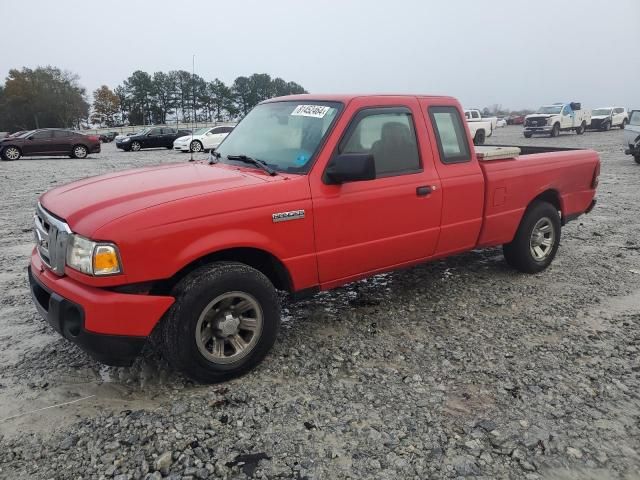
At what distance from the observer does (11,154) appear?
22375 mm

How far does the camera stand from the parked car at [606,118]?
1378 inches

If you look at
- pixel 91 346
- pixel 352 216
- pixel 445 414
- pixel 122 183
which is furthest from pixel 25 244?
pixel 445 414

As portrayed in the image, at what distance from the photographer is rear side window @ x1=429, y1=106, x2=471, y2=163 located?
14.3ft

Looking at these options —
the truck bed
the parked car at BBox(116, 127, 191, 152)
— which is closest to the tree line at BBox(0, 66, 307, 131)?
the parked car at BBox(116, 127, 191, 152)

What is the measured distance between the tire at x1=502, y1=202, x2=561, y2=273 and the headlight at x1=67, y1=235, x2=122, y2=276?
4043 mm

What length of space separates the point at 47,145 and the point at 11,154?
1.53 meters

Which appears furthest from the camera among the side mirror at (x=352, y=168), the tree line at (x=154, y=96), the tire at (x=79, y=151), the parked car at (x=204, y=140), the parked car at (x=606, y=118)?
the tree line at (x=154, y=96)

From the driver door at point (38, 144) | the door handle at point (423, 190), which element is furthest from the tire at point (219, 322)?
the driver door at point (38, 144)

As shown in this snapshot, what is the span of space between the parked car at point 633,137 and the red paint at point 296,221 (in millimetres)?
12779

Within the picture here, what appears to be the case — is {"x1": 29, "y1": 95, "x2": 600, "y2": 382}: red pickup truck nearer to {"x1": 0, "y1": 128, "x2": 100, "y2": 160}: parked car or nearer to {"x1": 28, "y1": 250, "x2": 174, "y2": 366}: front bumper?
{"x1": 28, "y1": 250, "x2": 174, "y2": 366}: front bumper

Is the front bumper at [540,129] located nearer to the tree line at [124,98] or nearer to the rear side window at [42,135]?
the rear side window at [42,135]

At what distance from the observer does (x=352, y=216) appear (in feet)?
12.2

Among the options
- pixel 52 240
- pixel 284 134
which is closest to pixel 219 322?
pixel 52 240

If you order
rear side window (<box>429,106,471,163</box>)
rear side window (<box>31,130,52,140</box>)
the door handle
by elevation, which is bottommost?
the door handle
